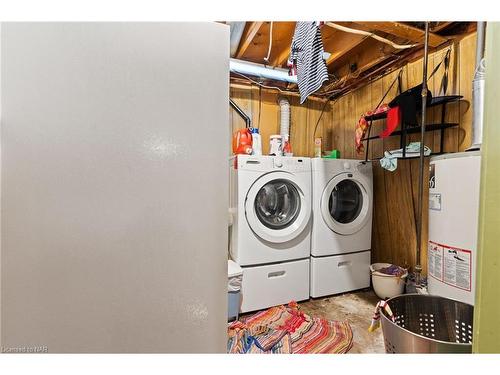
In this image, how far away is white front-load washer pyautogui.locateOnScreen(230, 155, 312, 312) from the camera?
1750 mm

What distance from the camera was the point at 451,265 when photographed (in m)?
1.20

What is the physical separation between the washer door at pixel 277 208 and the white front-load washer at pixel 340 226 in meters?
0.13

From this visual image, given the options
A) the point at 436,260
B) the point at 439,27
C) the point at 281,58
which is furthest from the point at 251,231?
the point at 439,27

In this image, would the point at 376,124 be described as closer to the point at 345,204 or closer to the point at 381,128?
the point at 381,128

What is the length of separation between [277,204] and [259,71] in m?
1.25

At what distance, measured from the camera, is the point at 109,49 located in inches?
24.5

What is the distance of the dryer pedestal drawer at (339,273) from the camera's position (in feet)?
6.37

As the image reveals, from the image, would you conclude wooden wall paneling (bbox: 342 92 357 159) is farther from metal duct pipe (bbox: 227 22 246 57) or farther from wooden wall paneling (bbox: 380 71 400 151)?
metal duct pipe (bbox: 227 22 246 57)

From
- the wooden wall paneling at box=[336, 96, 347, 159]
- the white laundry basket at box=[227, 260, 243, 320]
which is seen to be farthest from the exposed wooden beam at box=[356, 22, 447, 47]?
the white laundry basket at box=[227, 260, 243, 320]

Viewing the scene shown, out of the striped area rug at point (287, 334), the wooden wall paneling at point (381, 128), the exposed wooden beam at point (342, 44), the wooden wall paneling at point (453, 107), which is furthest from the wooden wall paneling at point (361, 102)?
the striped area rug at point (287, 334)

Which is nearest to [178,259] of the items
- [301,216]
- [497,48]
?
[497,48]

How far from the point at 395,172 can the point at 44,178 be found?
7.58 feet

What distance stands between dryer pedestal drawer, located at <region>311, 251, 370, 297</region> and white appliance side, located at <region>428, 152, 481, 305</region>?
710 millimetres
